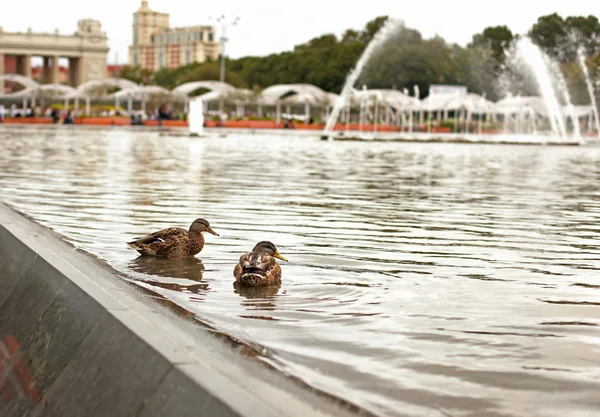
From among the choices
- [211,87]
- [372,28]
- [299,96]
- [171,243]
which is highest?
[372,28]

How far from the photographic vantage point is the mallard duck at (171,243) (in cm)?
801

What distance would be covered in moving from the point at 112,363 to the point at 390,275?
12.2ft

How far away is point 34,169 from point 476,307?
14242mm

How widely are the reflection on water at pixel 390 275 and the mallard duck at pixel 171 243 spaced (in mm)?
111

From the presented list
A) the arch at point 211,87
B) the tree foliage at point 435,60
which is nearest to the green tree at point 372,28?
the tree foliage at point 435,60

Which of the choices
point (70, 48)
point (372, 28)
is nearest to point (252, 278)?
point (372, 28)

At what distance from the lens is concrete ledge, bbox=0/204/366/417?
3.37 m

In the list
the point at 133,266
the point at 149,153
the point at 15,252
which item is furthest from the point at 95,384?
the point at 149,153

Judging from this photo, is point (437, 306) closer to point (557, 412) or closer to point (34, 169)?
point (557, 412)

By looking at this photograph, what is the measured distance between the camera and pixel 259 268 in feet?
22.0

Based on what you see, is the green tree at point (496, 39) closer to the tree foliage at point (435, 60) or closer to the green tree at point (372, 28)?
the tree foliage at point (435, 60)

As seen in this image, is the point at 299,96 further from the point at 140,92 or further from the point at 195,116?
the point at 195,116

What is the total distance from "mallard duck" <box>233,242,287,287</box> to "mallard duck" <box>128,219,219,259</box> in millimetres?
1161

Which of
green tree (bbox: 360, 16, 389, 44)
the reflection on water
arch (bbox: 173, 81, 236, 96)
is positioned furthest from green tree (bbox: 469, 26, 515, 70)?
the reflection on water
